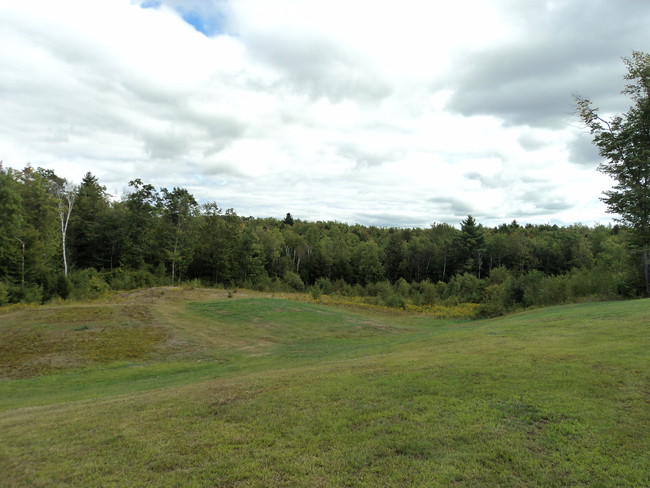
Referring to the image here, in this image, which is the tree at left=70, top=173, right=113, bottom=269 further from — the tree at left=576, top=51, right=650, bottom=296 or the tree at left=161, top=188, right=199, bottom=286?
the tree at left=576, top=51, right=650, bottom=296

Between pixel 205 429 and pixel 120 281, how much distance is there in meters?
A: 44.1

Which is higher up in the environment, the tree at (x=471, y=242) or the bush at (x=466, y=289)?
the tree at (x=471, y=242)

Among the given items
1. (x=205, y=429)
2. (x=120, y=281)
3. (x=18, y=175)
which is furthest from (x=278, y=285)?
(x=205, y=429)

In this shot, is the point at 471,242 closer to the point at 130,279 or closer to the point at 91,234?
the point at 130,279

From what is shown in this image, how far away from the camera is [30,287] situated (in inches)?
1302

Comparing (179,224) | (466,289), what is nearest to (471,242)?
(466,289)

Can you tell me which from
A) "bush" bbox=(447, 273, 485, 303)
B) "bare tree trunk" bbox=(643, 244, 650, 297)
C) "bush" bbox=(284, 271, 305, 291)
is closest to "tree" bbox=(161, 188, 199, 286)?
"bush" bbox=(284, 271, 305, 291)

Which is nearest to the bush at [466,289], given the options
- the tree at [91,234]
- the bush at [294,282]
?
the bush at [294,282]

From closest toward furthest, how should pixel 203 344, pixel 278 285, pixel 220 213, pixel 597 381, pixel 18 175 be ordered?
pixel 597 381 → pixel 203 344 → pixel 18 175 → pixel 278 285 → pixel 220 213

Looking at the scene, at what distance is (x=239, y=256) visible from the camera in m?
64.2

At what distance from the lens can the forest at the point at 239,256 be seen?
1357 inches

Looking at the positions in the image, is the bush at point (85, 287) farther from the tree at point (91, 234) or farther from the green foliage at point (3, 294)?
the tree at point (91, 234)

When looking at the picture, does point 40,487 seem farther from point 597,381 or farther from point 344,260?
point 344,260

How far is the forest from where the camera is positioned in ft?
113
